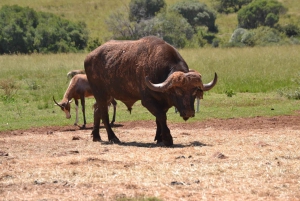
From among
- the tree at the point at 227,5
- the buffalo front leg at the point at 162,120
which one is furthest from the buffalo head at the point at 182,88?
the tree at the point at 227,5

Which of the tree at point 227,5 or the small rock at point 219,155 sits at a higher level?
the tree at point 227,5

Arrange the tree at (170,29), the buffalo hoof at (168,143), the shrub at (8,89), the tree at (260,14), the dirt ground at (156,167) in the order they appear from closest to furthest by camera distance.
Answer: the dirt ground at (156,167), the buffalo hoof at (168,143), the shrub at (8,89), the tree at (170,29), the tree at (260,14)

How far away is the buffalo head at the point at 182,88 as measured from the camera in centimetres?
1280

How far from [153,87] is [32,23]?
40.5m

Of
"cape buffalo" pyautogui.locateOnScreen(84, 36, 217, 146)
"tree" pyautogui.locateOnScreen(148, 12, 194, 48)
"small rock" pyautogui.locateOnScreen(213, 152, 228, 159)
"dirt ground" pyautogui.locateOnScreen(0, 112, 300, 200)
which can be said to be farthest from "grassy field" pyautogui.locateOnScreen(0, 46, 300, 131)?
"tree" pyautogui.locateOnScreen(148, 12, 194, 48)

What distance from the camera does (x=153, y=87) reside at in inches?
512

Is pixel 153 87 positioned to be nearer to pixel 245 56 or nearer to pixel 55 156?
pixel 55 156

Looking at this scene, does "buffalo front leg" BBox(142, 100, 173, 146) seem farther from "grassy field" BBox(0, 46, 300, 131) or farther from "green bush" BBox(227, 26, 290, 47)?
"green bush" BBox(227, 26, 290, 47)

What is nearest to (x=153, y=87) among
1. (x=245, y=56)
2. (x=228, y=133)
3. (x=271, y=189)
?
(x=228, y=133)

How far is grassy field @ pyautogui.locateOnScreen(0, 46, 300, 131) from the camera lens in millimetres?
20891

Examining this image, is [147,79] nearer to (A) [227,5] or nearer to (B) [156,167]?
(B) [156,167]

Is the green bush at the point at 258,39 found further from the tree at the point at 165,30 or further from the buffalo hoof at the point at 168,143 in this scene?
the buffalo hoof at the point at 168,143

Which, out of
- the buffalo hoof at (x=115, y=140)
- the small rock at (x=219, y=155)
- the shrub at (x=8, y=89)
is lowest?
the shrub at (x=8, y=89)

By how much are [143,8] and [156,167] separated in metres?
52.0
